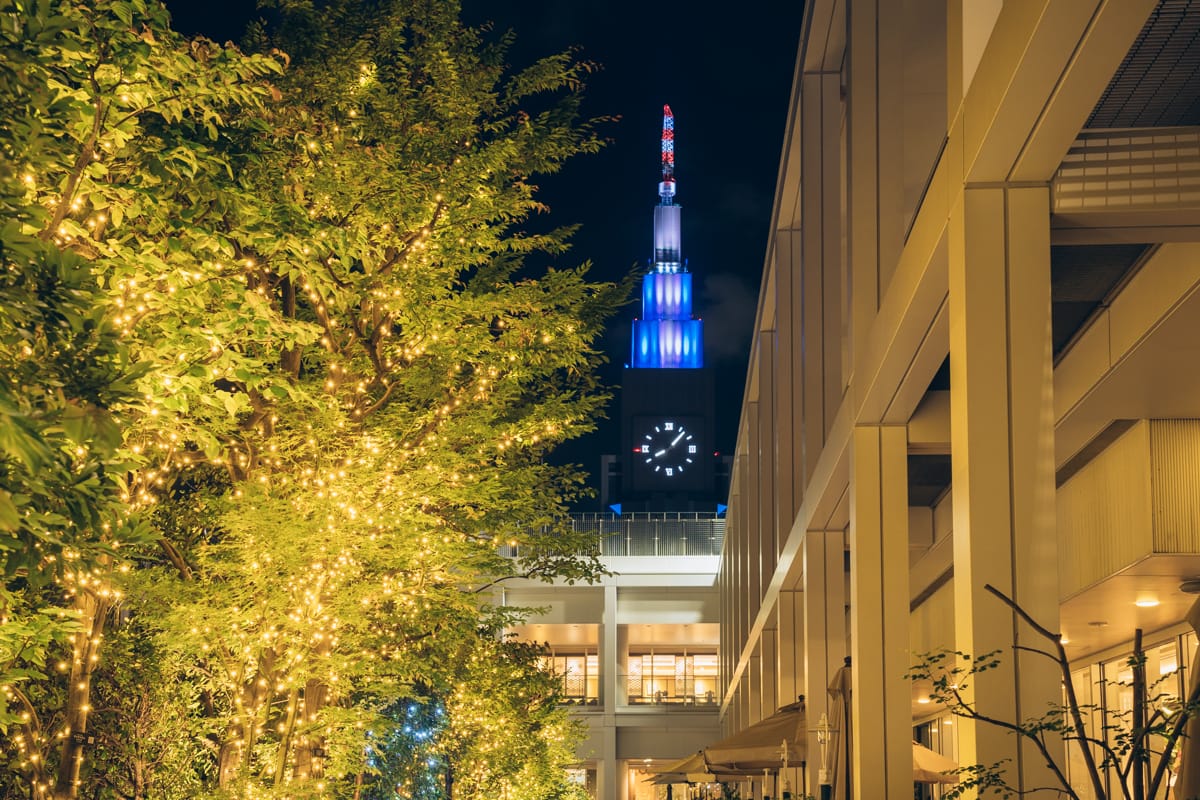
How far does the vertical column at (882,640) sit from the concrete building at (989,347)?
17 mm

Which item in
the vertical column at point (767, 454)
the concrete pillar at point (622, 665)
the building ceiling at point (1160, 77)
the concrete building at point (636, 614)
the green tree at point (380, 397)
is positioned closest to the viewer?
the building ceiling at point (1160, 77)

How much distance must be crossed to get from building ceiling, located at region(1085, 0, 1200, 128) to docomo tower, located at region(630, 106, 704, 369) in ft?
296

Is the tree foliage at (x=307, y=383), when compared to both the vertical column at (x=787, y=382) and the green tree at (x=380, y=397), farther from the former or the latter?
the vertical column at (x=787, y=382)

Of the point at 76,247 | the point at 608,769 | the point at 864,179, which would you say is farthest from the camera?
the point at 608,769

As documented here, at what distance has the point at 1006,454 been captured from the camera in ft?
20.9

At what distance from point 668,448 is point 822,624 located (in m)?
63.8

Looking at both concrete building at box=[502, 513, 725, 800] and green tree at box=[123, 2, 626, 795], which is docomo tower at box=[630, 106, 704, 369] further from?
green tree at box=[123, 2, 626, 795]

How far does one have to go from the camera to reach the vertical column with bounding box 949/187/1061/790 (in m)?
6.25

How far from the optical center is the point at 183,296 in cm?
739

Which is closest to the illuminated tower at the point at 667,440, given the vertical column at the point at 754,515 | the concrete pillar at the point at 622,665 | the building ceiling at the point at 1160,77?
the concrete pillar at the point at 622,665

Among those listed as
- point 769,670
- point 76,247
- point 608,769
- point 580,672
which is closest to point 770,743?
point 769,670

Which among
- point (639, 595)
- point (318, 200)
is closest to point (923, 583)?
point (318, 200)

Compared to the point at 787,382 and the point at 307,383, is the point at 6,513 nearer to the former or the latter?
the point at 307,383

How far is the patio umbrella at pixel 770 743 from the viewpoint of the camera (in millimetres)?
14641
